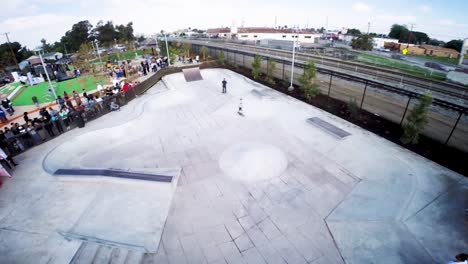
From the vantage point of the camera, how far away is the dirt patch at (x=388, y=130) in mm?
9469

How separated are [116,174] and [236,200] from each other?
15.7 ft

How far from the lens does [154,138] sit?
11789 millimetres

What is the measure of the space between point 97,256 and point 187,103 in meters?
12.6

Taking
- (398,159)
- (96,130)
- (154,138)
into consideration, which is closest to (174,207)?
(154,138)

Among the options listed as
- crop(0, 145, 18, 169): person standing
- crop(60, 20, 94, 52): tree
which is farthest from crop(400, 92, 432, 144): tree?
crop(60, 20, 94, 52): tree

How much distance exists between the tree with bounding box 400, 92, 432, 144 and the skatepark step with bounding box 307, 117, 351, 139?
2.61 metres

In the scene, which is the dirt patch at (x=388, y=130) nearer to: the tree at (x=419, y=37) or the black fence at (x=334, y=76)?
the black fence at (x=334, y=76)

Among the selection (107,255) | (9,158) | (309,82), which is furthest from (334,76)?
(9,158)

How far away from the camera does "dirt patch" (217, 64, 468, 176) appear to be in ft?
31.1

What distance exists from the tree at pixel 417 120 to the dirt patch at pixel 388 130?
1.19ft

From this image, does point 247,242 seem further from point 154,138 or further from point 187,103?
point 187,103

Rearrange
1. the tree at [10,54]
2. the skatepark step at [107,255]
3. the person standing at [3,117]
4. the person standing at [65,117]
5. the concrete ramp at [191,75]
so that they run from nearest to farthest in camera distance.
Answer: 1. the skatepark step at [107,255]
2. the person standing at [65,117]
3. the person standing at [3,117]
4. the concrete ramp at [191,75]
5. the tree at [10,54]

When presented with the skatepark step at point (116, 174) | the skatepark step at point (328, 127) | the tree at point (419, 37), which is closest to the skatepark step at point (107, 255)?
the skatepark step at point (116, 174)

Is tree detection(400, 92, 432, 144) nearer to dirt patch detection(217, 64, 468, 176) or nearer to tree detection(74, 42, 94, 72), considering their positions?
dirt patch detection(217, 64, 468, 176)
